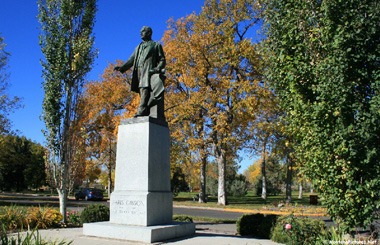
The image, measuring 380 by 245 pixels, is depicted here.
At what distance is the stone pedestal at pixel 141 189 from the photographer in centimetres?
888

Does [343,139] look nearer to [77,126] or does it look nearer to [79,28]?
[77,126]

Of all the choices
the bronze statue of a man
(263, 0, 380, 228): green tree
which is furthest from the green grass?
the bronze statue of a man

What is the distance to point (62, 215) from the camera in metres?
13.6

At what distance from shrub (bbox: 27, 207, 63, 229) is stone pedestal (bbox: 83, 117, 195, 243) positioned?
147 inches

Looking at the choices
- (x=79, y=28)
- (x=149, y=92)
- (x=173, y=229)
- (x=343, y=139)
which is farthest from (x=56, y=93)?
(x=343, y=139)

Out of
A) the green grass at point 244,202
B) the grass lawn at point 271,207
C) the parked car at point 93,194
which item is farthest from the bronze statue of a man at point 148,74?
the parked car at point 93,194

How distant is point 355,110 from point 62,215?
10.8 metres

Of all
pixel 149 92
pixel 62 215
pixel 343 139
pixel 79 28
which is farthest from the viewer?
pixel 79 28

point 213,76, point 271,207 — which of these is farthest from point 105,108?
point 271,207

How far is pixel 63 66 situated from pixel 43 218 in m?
6.73

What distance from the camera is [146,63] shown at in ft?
35.0

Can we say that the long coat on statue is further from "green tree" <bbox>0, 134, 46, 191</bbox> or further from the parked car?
"green tree" <bbox>0, 134, 46, 191</bbox>

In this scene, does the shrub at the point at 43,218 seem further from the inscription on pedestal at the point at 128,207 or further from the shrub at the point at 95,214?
the inscription on pedestal at the point at 128,207

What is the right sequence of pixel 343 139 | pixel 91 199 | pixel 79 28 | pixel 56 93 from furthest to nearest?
1. pixel 91 199
2. pixel 79 28
3. pixel 56 93
4. pixel 343 139
